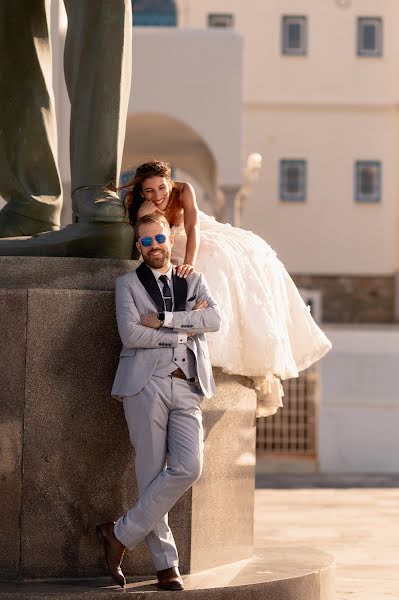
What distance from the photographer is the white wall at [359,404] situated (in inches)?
783

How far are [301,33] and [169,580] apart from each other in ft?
96.7

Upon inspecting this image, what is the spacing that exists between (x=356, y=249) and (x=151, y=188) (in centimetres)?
2802

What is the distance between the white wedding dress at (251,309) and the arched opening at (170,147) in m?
14.1

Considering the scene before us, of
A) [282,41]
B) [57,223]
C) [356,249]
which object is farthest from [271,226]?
[57,223]

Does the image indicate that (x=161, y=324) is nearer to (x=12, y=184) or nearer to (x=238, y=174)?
(x=12, y=184)

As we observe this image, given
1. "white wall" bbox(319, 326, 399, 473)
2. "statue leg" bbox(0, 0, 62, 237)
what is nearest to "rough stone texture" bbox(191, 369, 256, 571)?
"statue leg" bbox(0, 0, 62, 237)

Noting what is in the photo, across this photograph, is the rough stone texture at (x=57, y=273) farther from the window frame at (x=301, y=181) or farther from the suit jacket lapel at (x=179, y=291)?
the window frame at (x=301, y=181)

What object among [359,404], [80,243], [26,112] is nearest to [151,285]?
[80,243]

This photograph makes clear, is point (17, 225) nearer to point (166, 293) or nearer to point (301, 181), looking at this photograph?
point (166, 293)

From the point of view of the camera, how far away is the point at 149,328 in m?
5.55

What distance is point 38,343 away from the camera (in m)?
5.78

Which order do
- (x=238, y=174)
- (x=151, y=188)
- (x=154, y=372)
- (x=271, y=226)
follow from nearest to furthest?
1. (x=154, y=372)
2. (x=151, y=188)
3. (x=238, y=174)
4. (x=271, y=226)

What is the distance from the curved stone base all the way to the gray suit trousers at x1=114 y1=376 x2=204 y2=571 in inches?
6.8

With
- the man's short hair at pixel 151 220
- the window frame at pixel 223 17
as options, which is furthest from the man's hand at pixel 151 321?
the window frame at pixel 223 17
